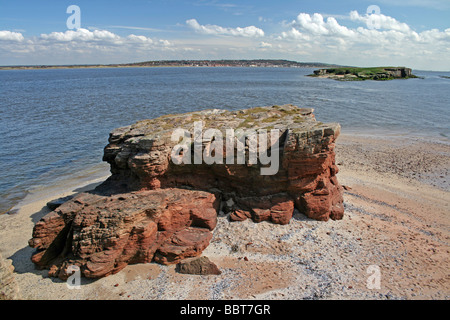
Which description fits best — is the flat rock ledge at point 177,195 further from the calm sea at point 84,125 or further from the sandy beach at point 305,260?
the calm sea at point 84,125

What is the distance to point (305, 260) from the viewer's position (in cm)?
1268

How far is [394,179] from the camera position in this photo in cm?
2255

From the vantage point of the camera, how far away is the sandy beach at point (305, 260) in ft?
36.5

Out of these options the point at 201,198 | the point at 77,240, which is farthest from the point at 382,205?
the point at 77,240

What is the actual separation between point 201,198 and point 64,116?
41.1 m

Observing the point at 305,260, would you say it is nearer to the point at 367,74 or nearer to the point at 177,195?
the point at 177,195

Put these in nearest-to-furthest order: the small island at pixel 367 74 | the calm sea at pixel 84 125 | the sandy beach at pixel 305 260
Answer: the sandy beach at pixel 305 260
the calm sea at pixel 84 125
the small island at pixel 367 74

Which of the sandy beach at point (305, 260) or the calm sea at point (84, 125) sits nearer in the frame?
the sandy beach at point (305, 260)

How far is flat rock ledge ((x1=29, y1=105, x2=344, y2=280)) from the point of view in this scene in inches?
476

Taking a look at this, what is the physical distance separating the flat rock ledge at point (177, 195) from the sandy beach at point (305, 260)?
0.72m

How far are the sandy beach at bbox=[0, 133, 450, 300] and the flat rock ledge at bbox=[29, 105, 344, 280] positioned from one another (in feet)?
2.36

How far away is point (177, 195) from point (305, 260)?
6691mm

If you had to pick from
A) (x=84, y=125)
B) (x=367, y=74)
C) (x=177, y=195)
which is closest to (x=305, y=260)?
(x=177, y=195)

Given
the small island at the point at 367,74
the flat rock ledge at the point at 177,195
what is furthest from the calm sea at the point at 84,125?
the small island at the point at 367,74
